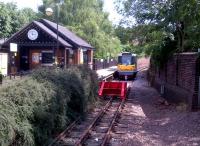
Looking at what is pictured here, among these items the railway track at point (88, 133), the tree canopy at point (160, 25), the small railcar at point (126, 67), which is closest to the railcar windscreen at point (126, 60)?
the small railcar at point (126, 67)

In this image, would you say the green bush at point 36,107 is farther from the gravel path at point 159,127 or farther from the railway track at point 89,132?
the gravel path at point 159,127

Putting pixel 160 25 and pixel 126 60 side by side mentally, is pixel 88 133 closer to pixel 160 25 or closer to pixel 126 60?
pixel 160 25

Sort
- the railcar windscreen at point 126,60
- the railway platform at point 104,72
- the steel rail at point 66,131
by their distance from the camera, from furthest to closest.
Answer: the railcar windscreen at point 126,60
the railway platform at point 104,72
the steel rail at point 66,131

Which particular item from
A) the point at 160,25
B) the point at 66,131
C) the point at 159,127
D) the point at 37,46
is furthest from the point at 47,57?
the point at 66,131

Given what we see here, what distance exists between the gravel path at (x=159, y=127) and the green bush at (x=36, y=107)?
6.59 feet

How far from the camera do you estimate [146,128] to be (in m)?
15.0

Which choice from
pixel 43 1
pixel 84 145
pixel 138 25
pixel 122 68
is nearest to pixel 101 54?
pixel 43 1

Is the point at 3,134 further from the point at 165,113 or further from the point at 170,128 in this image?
the point at 165,113

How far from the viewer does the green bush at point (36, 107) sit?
862cm

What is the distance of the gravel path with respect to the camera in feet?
41.1

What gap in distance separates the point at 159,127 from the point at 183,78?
6.33 metres

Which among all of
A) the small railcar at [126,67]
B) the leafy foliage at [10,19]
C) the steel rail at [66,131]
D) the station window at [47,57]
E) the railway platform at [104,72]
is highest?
the leafy foliage at [10,19]

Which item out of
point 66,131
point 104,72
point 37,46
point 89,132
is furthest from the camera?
point 104,72

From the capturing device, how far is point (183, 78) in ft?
68.8
